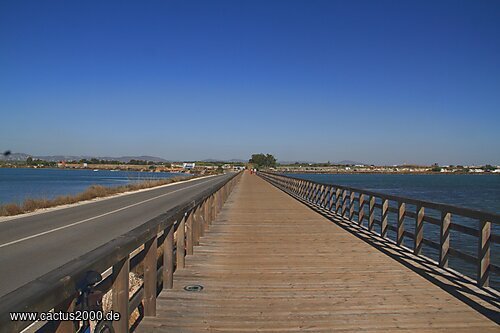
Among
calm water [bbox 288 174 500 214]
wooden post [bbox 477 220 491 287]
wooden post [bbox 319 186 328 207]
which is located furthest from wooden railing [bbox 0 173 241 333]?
calm water [bbox 288 174 500 214]

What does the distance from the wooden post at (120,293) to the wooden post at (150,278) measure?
0.90m

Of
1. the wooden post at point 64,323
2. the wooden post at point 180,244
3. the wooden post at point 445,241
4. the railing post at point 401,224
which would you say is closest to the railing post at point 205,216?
the wooden post at point 180,244

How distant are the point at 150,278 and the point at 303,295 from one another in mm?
2007

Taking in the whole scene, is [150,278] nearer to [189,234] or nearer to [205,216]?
[189,234]

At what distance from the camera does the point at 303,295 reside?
17.8ft

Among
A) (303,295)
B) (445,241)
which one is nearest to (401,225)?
(445,241)

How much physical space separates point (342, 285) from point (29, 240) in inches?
355

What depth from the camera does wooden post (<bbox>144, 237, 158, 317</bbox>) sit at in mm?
4430

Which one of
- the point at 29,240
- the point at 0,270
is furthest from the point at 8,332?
the point at 29,240

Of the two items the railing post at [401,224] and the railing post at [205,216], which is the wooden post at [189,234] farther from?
the railing post at [401,224]

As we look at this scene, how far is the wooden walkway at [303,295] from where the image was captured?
4.39 m

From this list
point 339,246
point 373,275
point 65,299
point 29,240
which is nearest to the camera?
point 65,299

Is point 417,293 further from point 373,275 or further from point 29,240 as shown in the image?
point 29,240

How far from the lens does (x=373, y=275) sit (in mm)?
6457
